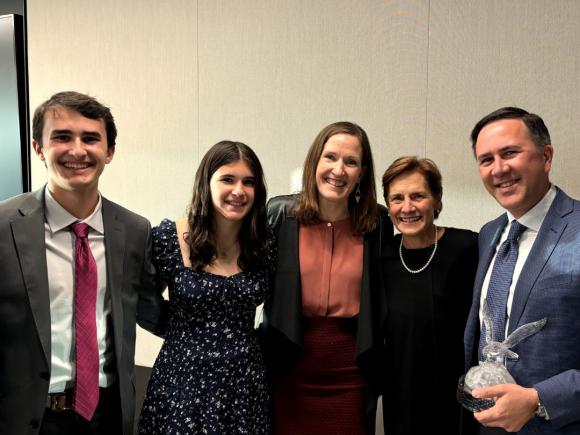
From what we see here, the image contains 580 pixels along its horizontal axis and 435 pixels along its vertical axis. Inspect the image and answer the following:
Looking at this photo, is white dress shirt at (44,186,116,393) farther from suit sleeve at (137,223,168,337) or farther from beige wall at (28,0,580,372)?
beige wall at (28,0,580,372)

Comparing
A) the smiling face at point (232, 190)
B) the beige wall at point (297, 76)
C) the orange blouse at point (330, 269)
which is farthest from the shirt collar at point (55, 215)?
the beige wall at point (297, 76)

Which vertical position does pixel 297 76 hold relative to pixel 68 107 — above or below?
above

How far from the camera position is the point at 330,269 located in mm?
2277

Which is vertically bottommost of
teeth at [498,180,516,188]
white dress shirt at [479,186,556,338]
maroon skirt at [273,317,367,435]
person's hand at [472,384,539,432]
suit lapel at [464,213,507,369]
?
maroon skirt at [273,317,367,435]

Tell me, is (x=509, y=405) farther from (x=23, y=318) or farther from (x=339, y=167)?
(x=23, y=318)

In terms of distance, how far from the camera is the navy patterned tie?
1.76 meters

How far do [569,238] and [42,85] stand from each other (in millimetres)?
4033

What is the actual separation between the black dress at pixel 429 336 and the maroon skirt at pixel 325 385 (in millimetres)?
155

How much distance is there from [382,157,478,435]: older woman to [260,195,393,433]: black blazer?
50 millimetres

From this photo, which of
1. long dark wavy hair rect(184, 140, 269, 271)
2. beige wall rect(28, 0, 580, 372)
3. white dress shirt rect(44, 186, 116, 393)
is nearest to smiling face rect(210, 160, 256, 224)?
long dark wavy hair rect(184, 140, 269, 271)

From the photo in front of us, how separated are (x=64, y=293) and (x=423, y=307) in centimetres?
134

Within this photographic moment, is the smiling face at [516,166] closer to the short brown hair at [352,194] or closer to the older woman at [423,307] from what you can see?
the older woman at [423,307]

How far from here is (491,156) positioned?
1.82m

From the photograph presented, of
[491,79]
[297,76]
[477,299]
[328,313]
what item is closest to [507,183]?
[477,299]
